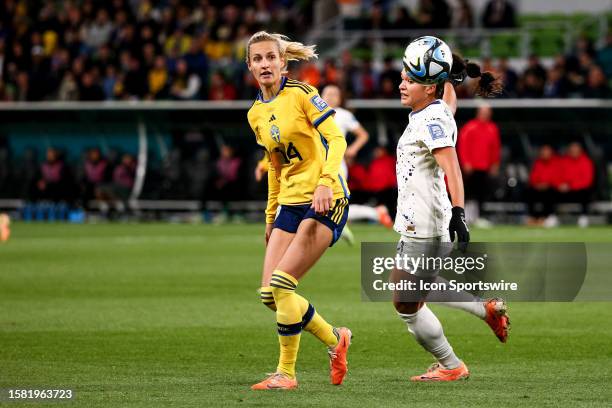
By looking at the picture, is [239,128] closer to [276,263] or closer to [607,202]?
[607,202]

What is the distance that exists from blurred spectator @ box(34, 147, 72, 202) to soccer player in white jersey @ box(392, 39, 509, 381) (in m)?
22.8

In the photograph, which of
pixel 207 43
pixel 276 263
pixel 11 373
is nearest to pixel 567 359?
pixel 276 263

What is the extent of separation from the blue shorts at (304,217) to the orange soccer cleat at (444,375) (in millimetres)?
1050

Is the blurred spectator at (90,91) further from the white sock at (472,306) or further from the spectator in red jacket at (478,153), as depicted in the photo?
the white sock at (472,306)

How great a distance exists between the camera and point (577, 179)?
26266 mm

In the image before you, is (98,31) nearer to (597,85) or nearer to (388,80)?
(388,80)

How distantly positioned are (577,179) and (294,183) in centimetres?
1896

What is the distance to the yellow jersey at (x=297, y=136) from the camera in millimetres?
8133

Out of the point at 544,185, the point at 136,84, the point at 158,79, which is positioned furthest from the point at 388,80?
the point at 136,84

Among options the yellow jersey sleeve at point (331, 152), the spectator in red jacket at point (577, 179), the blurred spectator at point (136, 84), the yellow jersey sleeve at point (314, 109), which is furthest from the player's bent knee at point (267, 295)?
the blurred spectator at point (136, 84)

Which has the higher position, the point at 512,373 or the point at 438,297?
the point at 438,297

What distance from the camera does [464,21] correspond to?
29.7 metres

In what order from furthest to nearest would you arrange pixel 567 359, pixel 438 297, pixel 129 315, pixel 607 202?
pixel 607 202
pixel 129 315
pixel 567 359
pixel 438 297

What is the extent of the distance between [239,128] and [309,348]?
2104 centimetres
